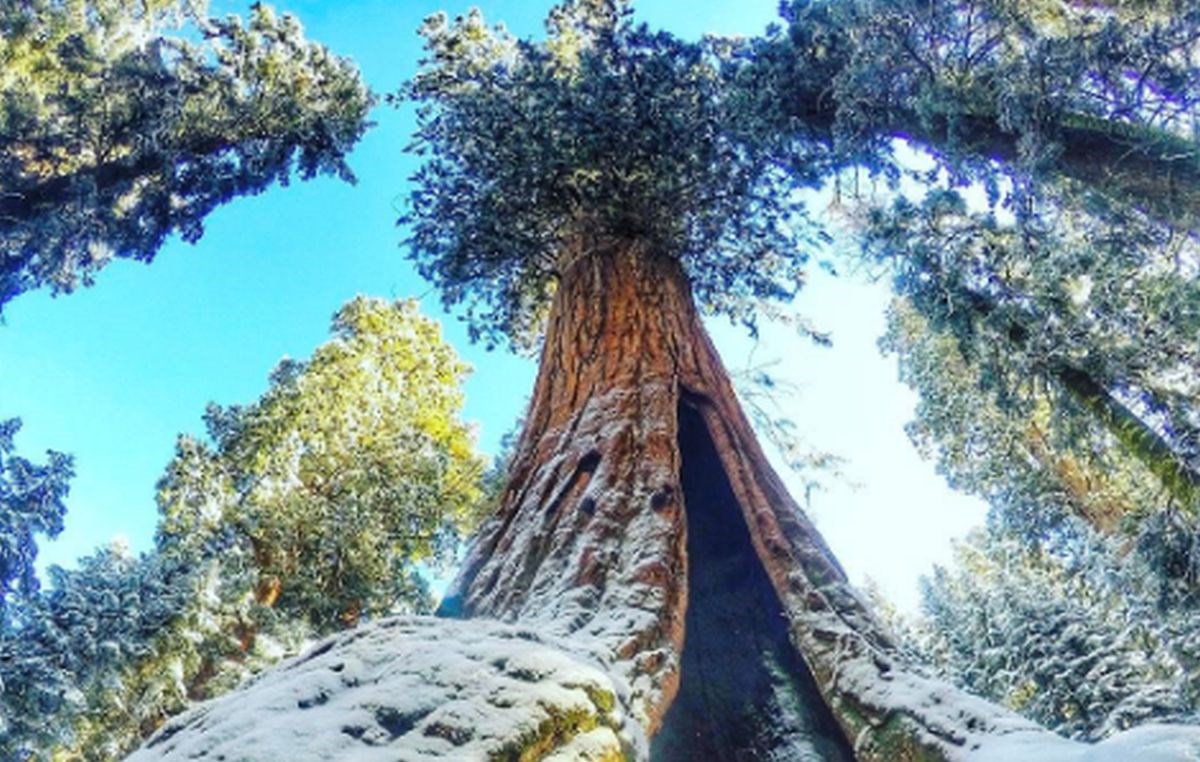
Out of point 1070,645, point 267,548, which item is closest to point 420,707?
point 1070,645

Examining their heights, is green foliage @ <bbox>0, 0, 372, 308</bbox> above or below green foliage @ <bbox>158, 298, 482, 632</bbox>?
above

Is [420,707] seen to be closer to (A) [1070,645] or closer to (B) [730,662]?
(B) [730,662]

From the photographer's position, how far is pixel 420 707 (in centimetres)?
237

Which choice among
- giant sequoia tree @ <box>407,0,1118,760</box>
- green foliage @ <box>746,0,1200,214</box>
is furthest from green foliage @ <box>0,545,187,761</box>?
green foliage @ <box>746,0,1200,214</box>

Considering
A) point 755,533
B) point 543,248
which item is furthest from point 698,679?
point 543,248

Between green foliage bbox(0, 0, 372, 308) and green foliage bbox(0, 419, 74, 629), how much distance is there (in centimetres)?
184

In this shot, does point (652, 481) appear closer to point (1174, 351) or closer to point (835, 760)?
point (835, 760)

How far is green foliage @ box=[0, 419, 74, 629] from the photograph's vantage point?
862cm

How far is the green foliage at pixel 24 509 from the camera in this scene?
340 inches

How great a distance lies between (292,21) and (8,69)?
12.5 feet

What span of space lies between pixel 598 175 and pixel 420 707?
622 centimetres

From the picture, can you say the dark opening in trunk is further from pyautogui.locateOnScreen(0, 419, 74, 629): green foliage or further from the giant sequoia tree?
pyautogui.locateOnScreen(0, 419, 74, 629): green foliage

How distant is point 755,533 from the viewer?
4531mm

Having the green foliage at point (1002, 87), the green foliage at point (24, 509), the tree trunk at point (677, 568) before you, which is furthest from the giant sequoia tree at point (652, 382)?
the green foliage at point (24, 509)
